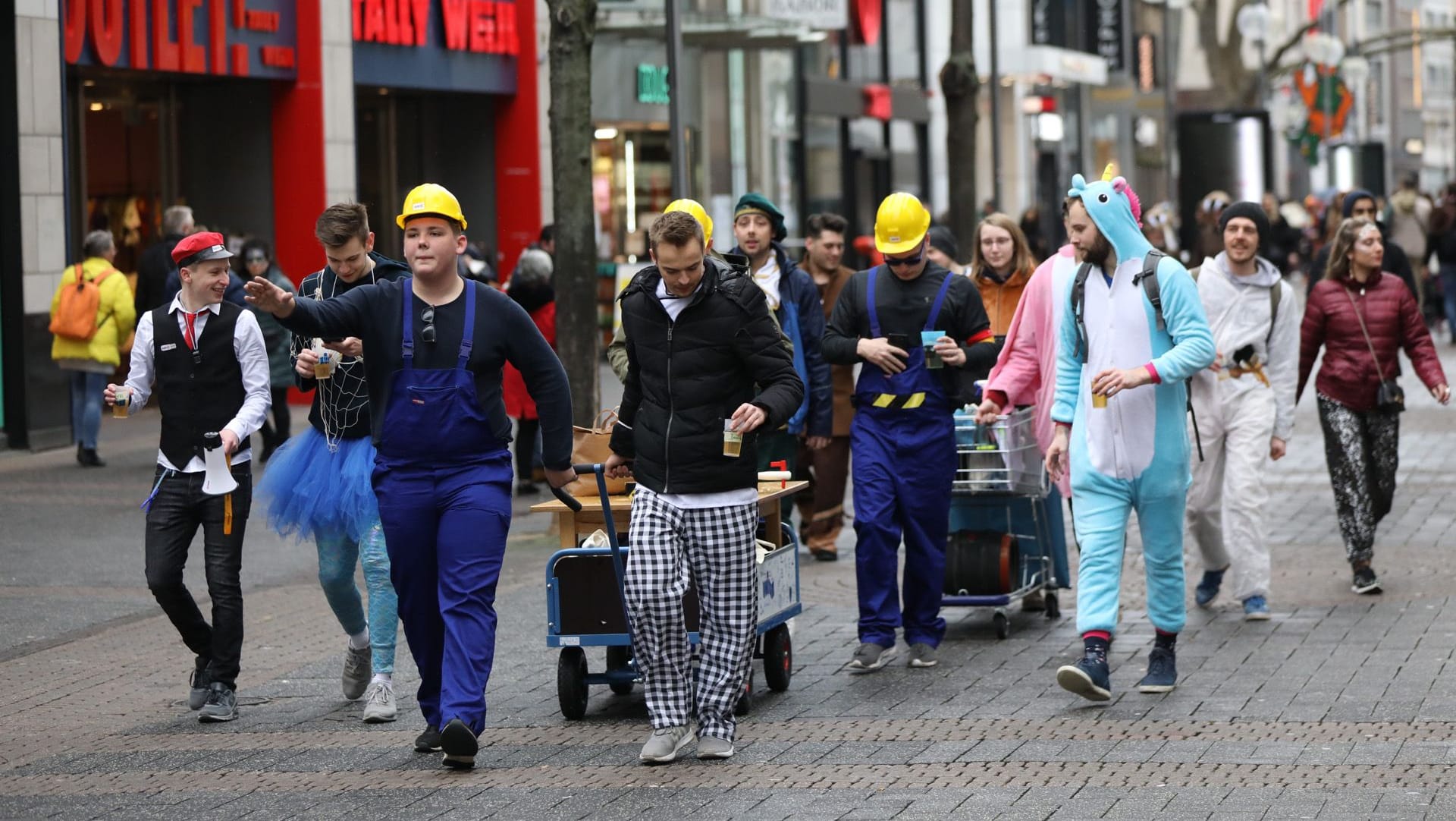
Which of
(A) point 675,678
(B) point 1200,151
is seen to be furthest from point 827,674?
(B) point 1200,151

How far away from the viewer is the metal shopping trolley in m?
9.41

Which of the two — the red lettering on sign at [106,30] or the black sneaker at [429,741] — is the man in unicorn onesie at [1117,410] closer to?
the black sneaker at [429,741]

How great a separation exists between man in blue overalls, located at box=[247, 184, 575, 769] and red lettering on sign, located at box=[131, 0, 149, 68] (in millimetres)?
13864

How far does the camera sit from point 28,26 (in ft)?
58.3

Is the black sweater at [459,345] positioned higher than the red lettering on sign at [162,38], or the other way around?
the red lettering on sign at [162,38]

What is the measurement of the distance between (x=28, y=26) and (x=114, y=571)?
752 cm

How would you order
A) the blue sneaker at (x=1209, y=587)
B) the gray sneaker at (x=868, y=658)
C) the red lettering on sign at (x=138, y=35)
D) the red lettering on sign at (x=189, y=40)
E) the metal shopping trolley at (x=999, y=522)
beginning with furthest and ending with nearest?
the red lettering on sign at (x=189, y=40) → the red lettering on sign at (x=138, y=35) → the blue sneaker at (x=1209, y=587) → the metal shopping trolley at (x=999, y=522) → the gray sneaker at (x=868, y=658)

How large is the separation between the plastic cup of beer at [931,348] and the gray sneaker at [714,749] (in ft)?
6.93

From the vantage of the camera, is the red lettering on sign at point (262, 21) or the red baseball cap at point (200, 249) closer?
the red baseball cap at point (200, 249)

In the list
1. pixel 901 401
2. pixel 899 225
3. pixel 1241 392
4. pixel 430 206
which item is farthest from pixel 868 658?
pixel 430 206

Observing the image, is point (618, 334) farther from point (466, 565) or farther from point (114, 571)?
point (114, 571)

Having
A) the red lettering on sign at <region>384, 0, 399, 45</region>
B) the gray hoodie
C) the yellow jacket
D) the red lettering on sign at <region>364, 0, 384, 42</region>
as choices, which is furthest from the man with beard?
the red lettering on sign at <region>384, 0, 399, 45</region>

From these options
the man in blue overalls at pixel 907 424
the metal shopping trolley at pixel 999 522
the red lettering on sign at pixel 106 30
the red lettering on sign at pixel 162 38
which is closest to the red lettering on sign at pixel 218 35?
the red lettering on sign at pixel 162 38

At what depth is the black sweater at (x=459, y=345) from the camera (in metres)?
6.89
